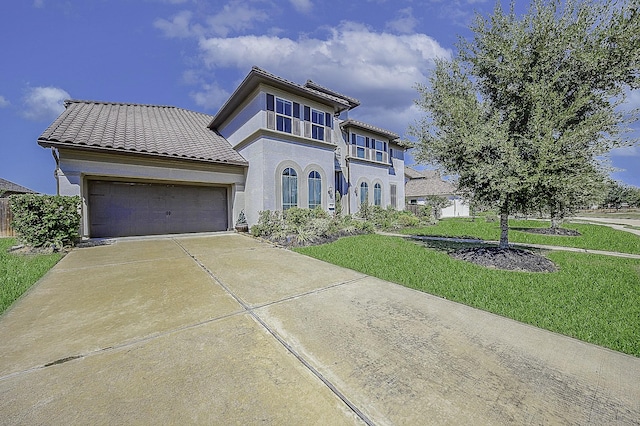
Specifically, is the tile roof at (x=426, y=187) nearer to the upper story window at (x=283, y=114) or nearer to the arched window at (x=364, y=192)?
the arched window at (x=364, y=192)

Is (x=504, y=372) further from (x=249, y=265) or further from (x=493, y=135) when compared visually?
(x=493, y=135)

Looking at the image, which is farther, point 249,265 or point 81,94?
point 81,94

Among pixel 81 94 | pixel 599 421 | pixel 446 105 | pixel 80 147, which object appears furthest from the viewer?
pixel 81 94

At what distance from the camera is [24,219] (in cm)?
768

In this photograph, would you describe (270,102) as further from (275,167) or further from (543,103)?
(543,103)

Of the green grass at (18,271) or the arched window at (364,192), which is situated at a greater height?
the arched window at (364,192)

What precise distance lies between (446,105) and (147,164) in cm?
1189

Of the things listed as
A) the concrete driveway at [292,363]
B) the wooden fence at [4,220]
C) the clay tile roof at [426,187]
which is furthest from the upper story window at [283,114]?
the clay tile roof at [426,187]

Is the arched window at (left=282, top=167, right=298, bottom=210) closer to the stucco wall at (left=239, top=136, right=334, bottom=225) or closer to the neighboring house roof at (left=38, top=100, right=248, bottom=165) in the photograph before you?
the stucco wall at (left=239, top=136, right=334, bottom=225)

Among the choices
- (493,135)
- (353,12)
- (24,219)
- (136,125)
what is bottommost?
(24,219)

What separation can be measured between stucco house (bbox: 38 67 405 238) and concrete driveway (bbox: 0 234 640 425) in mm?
8107

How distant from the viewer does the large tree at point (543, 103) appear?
19.1 ft

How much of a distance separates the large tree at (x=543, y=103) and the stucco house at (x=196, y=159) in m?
7.64

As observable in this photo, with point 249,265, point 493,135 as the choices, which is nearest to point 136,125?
point 249,265
